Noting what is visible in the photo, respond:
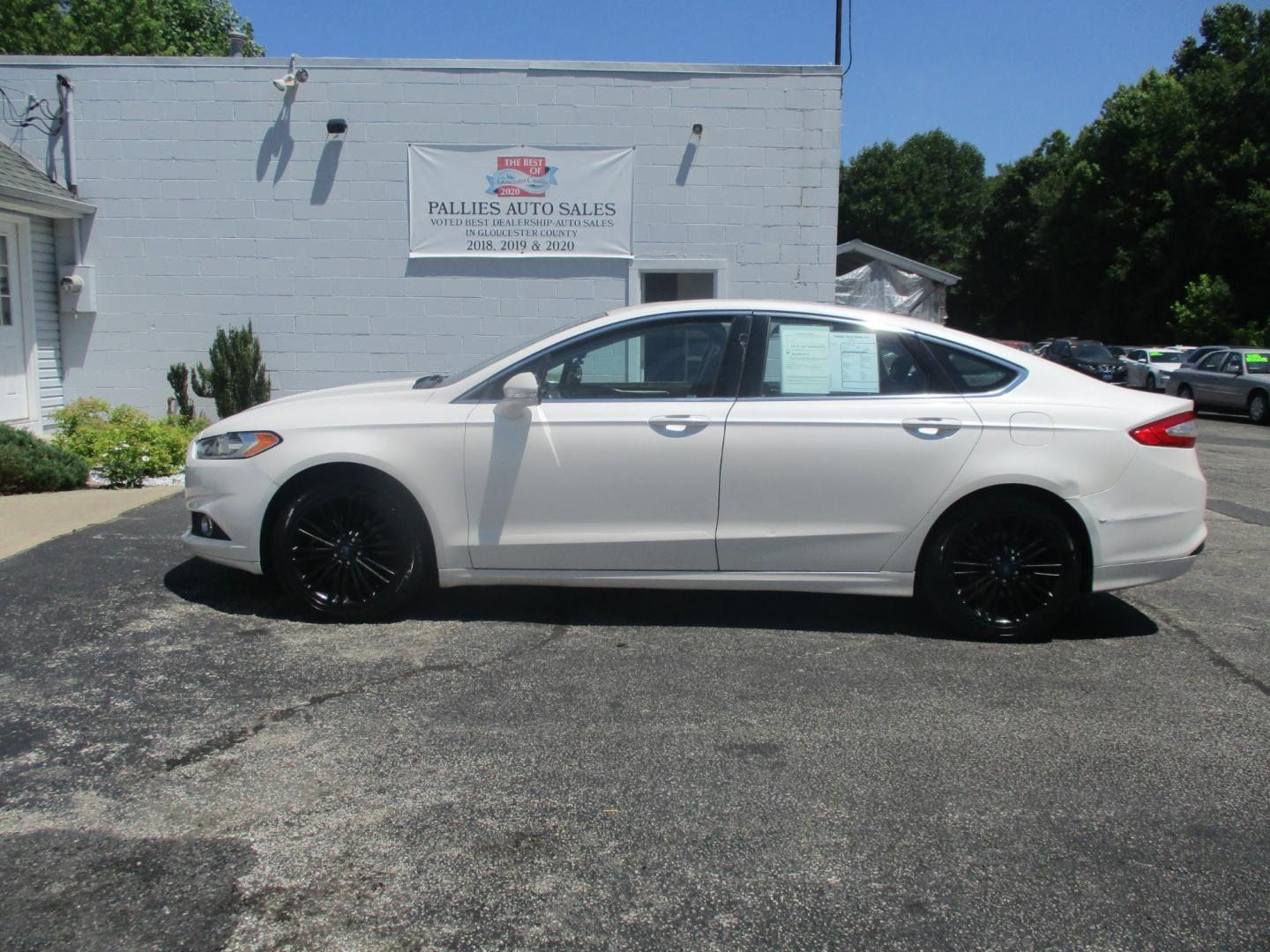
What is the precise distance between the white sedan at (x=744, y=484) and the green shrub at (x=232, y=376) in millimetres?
6859

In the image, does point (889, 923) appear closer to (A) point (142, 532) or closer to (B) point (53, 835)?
(B) point (53, 835)

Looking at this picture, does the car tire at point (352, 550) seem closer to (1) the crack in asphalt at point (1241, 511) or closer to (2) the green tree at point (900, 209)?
(1) the crack in asphalt at point (1241, 511)

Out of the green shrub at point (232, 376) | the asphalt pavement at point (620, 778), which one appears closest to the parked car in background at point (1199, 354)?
the asphalt pavement at point (620, 778)

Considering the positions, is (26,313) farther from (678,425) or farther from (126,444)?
(678,425)

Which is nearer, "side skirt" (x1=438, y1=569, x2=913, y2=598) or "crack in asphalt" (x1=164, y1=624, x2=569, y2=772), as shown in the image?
"crack in asphalt" (x1=164, y1=624, x2=569, y2=772)

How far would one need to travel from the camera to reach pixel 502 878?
291cm

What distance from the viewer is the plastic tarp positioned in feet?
83.4

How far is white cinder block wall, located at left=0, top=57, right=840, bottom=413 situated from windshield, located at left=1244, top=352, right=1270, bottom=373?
14212mm

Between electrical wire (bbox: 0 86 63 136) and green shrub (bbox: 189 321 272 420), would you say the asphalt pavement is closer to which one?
green shrub (bbox: 189 321 272 420)

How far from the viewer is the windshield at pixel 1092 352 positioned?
32.2 meters

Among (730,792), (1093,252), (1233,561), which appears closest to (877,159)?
(1093,252)

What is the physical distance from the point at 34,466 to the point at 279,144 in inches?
200

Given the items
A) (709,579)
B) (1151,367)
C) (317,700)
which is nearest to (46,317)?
(317,700)

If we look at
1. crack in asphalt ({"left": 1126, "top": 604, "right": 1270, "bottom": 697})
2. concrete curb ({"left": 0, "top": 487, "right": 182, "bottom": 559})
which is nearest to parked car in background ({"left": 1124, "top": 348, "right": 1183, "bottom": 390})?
crack in asphalt ({"left": 1126, "top": 604, "right": 1270, "bottom": 697})
